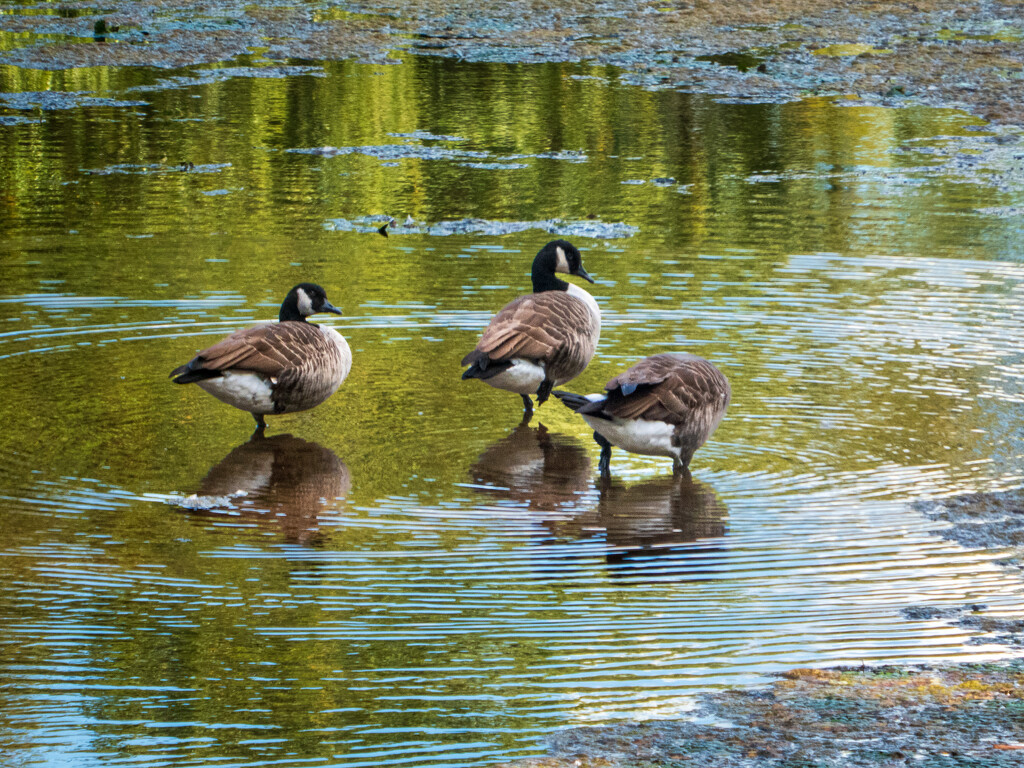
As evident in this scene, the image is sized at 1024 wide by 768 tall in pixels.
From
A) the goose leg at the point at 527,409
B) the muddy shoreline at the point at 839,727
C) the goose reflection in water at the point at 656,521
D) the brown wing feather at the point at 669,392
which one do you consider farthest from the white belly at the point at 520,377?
the muddy shoreline at the point at 839,727

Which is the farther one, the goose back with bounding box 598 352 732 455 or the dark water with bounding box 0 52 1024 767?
the goose back with bounding box 598 352 732 455

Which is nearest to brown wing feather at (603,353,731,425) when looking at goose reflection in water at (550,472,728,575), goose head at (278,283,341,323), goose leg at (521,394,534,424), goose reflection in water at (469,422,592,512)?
goose reflection in water at (550,472,728,575)

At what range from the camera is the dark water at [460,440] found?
489cm

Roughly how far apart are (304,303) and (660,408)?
300 cm

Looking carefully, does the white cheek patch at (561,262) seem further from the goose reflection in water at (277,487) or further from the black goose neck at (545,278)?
the goose reflection in water at (277,487)

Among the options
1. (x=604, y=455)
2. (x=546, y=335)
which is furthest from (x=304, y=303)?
(x=604, y=455)

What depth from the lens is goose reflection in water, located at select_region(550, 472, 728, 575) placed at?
21.2 feet

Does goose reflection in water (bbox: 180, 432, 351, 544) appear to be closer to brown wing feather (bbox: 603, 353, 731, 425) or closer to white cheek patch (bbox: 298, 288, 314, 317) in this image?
white cheek patch (bbox: 298, 288, 314, 317)

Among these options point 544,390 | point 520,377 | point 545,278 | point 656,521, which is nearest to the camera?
point 656,521

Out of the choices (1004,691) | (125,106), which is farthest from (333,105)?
(1004,691)

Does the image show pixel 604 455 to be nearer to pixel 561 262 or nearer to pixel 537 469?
pixel 537 469

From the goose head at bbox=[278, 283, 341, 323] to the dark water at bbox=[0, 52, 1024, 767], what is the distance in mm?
592

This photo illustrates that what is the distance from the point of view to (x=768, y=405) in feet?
28.0

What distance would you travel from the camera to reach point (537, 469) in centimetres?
797
